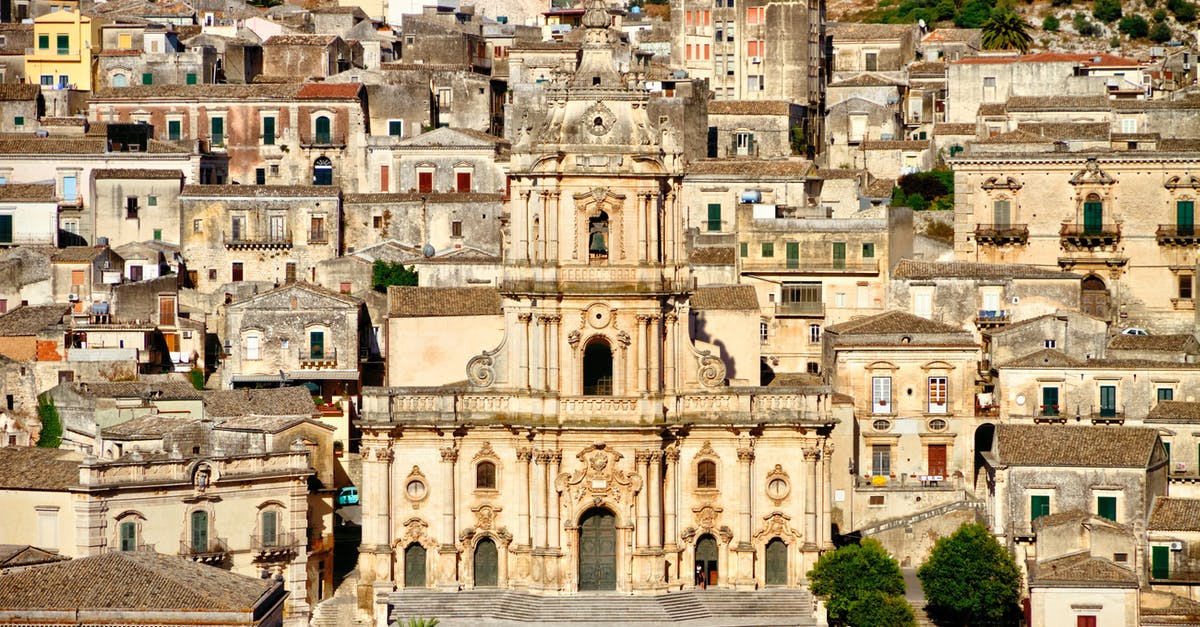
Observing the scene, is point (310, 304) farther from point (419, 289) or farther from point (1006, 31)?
point (1006, 31)

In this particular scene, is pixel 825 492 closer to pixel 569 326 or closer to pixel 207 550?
pixel 569 326

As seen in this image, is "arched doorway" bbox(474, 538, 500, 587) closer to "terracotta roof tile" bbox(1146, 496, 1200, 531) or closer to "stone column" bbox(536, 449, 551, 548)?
"stone column" bbox(536, 449, 551, 548)

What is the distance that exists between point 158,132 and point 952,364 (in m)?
32.8

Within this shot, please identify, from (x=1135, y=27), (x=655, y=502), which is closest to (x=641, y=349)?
(x=655, y=502)

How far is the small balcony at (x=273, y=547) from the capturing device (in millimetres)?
82062

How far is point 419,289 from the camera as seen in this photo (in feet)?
299

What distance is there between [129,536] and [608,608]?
1228 cm

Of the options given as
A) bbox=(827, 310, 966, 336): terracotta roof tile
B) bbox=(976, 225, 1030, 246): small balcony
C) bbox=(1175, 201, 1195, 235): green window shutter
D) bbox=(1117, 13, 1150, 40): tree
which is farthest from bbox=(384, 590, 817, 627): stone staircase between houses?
bbox=(1117, 13, 1150, 40): tree

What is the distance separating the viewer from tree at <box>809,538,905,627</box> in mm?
81000

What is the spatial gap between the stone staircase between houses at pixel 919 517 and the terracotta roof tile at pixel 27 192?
30845 millimetres

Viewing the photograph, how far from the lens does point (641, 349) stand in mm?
83438

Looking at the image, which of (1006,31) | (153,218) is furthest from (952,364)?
(1006,31)

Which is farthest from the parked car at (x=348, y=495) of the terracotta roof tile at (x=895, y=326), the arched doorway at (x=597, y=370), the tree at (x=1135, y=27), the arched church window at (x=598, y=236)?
the tree at (x=1135, y=27)

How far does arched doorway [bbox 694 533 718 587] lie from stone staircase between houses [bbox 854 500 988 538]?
6.06 m
